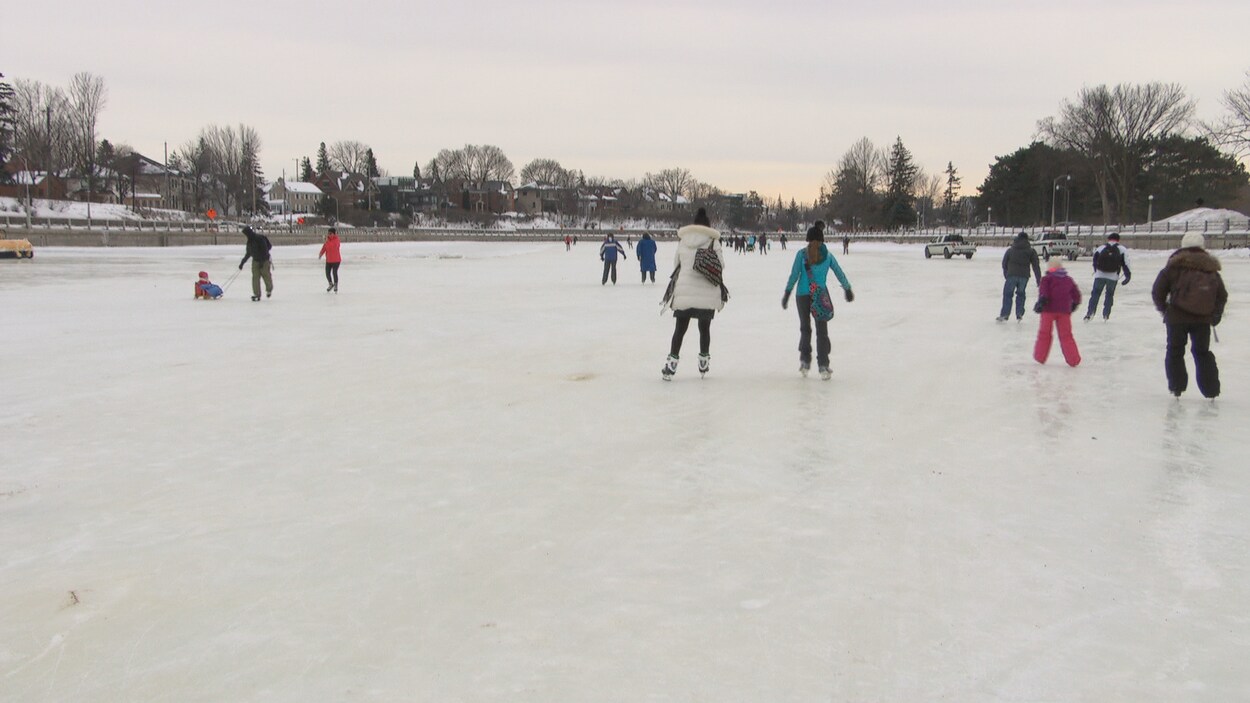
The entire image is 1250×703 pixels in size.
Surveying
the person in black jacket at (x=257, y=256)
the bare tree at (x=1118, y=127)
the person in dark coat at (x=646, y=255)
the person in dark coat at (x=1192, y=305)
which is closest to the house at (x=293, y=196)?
the bare tree at (x=1118, y=127)

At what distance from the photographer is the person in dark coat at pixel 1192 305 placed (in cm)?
654

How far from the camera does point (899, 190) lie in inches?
4235

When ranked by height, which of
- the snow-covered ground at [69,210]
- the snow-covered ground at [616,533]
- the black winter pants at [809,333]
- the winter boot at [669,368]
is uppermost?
the snow-covered ground at [69,210]

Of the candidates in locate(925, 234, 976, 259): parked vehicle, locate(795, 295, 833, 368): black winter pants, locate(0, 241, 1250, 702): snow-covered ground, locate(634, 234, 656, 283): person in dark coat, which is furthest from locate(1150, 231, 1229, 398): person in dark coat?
locate(925, 234, 976, 259): parked vehicle

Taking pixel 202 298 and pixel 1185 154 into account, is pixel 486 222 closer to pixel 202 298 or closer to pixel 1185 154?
pixel 1185 154

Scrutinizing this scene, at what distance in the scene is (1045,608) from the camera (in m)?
3.08

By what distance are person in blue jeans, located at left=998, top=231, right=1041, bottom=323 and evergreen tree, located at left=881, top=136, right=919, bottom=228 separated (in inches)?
3753

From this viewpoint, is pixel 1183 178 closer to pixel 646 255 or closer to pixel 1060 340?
pixel 646 255

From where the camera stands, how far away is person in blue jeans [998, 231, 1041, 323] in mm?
12844

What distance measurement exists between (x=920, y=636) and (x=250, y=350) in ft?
28.0

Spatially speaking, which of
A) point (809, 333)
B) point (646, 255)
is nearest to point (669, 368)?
point (809, 333)

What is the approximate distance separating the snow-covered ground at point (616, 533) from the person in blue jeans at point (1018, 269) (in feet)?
14.4

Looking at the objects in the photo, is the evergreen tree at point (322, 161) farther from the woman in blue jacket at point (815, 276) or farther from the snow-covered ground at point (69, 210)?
the woman in blue jacket at point (815, 276)

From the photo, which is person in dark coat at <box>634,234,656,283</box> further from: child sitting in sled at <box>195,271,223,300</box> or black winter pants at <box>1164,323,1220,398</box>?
black winter pants at <box>1164,323,1220,398</box>
